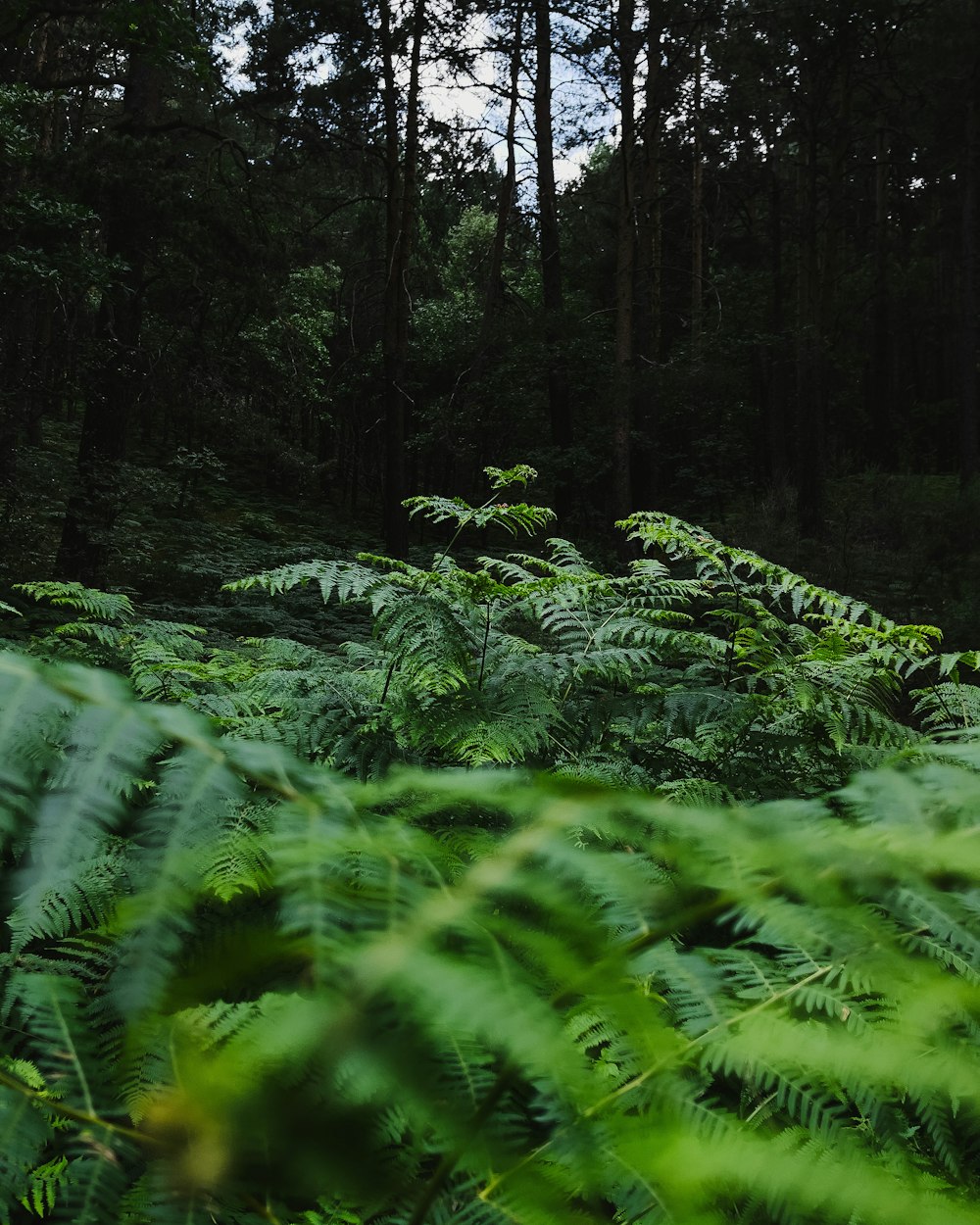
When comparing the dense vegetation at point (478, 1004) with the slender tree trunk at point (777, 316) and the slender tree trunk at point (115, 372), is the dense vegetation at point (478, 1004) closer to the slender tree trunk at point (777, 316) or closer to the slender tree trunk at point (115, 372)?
the slender tree trunk at point (115, 372)

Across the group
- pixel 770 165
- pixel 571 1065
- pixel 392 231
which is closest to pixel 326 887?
pixel 571 1065

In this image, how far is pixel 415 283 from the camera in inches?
473

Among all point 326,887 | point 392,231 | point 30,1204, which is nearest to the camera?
point 326,887

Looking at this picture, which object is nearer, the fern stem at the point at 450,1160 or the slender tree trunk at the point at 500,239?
the fern stem at the point at 450,1160

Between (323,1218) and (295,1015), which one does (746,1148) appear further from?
(323,1218)

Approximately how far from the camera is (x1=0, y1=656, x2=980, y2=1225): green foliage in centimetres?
41

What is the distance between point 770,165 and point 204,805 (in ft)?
67.4

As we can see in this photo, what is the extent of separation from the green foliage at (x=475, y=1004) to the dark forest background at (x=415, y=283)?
5754mm

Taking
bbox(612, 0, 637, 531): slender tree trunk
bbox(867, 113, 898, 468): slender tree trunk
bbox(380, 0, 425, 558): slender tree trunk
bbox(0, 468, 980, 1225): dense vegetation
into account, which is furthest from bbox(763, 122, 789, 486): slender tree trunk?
bbox(0, 468, 980, 1225): dense vegetation

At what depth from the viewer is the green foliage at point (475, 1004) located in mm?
409

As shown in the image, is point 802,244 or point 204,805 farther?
point 802,244

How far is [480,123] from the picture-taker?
11.3 metres

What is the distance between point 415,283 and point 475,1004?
13066mm

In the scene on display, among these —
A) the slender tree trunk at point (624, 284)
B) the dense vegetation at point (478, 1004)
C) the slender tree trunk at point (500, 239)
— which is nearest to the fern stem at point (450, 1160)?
the dense vegetation at point (478, 1004)
